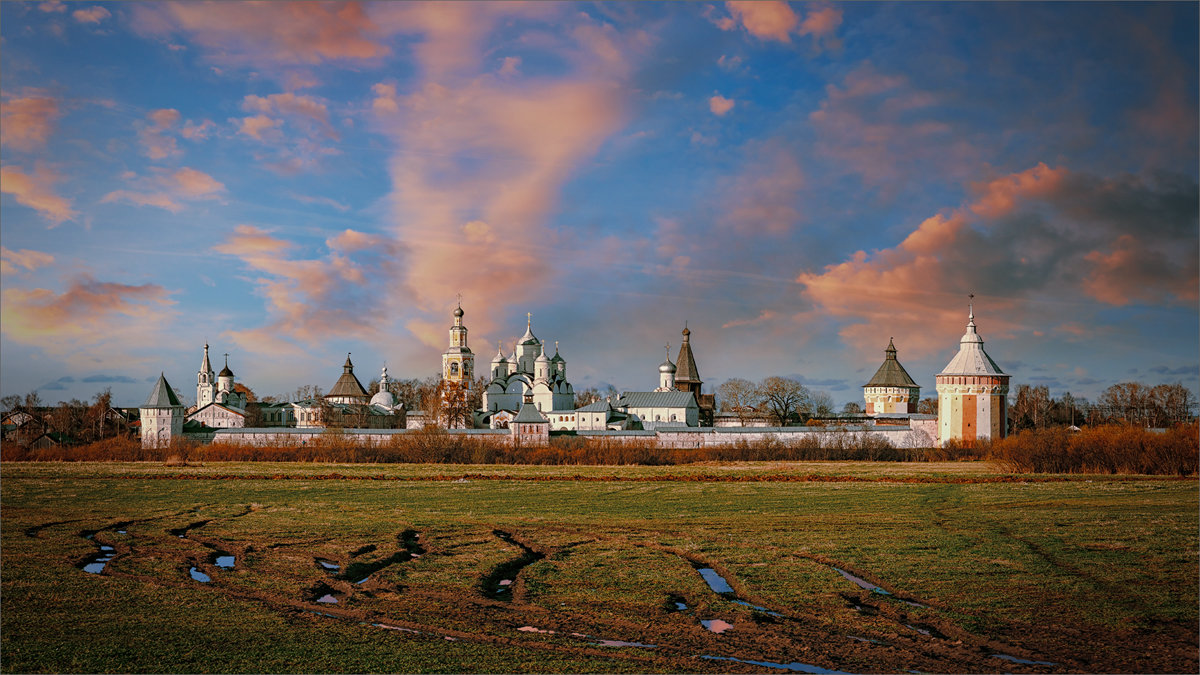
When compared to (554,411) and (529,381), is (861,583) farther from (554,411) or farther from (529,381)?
(529,381)

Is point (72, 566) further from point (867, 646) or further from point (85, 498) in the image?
point (85, 498)

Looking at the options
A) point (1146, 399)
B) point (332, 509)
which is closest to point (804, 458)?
point (332, 509)

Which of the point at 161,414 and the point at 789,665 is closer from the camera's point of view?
the point at 789,665

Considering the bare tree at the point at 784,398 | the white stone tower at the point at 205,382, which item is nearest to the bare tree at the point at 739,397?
the bare tree at the point at 784,398

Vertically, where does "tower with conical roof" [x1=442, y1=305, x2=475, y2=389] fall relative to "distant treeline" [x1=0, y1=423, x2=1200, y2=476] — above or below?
above

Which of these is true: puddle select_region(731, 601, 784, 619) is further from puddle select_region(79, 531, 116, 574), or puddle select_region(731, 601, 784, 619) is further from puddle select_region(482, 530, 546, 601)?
puddle select_region(79, 531, 116, 574)

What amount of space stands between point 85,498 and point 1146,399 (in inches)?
3093

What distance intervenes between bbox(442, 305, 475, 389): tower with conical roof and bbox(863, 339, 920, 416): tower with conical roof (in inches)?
1337

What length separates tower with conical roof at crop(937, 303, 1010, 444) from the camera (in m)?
49.2

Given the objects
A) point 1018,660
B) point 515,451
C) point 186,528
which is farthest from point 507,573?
point 515,451

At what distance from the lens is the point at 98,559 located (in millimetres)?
11828

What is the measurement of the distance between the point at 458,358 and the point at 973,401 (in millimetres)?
41744

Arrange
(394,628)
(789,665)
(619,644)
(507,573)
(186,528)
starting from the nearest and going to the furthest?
(789,665)
(619,644)
(394,628)
(507,573)
(186,528)

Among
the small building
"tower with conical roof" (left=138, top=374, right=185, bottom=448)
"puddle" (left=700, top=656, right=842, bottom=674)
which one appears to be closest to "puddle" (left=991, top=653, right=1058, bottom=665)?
"puddle" (left=700, top=656, right=842, bottom=674)
